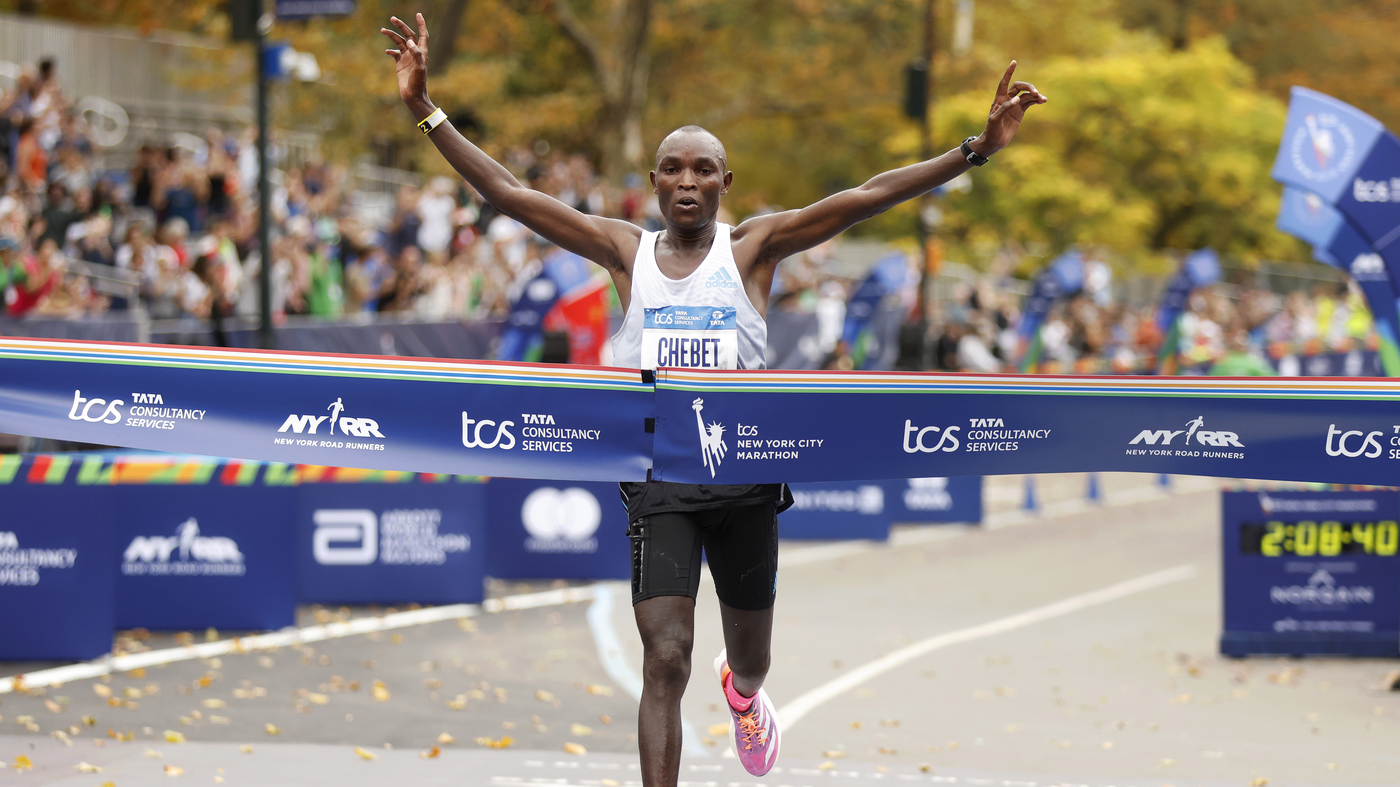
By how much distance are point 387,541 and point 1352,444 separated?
7.10 metres

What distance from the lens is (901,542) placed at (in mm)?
A: 15461

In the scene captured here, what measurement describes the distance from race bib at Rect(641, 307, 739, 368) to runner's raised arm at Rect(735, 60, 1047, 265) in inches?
10.5

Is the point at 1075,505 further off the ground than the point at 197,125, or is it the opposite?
the point at 197,125

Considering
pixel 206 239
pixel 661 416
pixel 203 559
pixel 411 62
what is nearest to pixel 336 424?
pixel 661 416

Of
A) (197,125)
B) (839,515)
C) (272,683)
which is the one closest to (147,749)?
(272,683)

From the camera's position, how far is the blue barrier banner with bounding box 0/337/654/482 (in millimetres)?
5312

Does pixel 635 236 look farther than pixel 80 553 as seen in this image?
No

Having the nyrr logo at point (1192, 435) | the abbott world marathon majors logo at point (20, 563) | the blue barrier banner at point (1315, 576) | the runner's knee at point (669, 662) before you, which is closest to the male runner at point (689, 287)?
the runner's knee at point (669, 662)

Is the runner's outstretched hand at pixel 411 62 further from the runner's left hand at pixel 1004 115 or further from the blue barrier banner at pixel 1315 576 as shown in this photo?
the blue barrier banner at pixel 1315 576

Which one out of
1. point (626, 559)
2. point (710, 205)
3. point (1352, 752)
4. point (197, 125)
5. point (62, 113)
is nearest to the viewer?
point (710, 205)

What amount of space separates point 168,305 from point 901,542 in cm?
772

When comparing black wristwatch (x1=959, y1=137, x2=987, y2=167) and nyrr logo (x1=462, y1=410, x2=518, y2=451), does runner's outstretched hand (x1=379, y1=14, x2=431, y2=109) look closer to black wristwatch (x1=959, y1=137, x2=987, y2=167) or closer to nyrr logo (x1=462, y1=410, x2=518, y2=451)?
nyrr logo (x1=462, y1=410, x2=518, y2=451)

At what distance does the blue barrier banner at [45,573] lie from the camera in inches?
345

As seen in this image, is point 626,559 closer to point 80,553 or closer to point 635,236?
point 80,553
